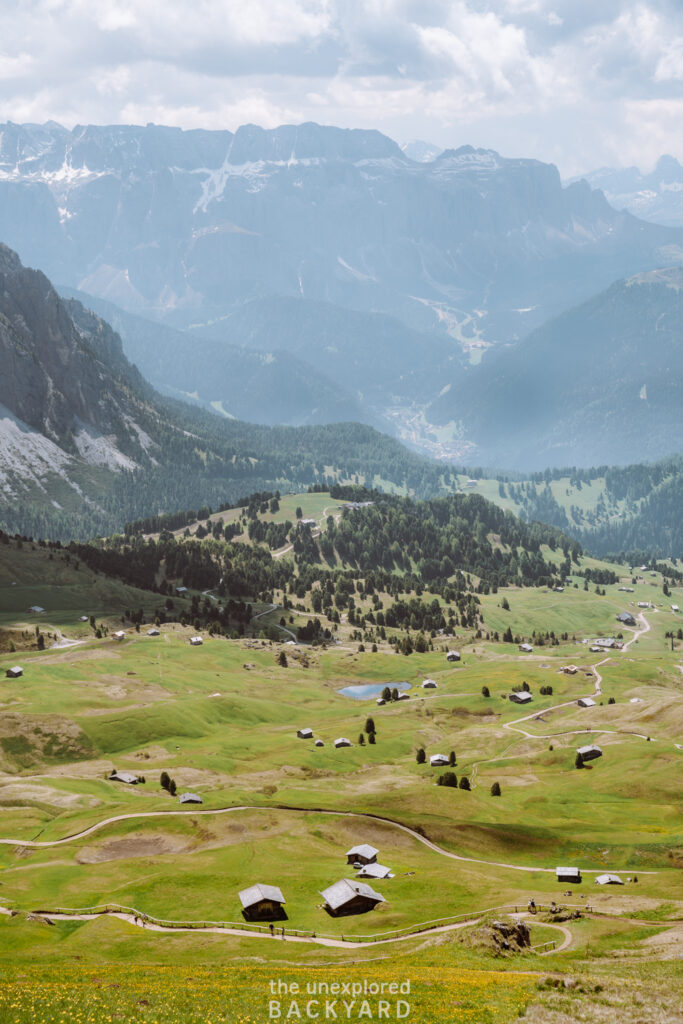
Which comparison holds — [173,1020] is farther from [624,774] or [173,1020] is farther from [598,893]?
[624,774]

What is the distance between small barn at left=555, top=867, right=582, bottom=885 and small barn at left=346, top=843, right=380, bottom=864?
22.8m

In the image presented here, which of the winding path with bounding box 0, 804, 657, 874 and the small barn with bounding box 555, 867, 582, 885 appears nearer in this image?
the small barn with bounding box 555, 867, 582, 885

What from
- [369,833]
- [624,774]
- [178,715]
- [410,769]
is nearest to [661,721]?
[624,774]

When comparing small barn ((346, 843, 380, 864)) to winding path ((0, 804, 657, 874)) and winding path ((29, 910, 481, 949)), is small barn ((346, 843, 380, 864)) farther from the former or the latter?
winding path ((29, 910, 481, 949))

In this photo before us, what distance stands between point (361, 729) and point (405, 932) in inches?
4393

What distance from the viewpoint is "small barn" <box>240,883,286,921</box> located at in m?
92.6

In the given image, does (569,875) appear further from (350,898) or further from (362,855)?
(350,898)

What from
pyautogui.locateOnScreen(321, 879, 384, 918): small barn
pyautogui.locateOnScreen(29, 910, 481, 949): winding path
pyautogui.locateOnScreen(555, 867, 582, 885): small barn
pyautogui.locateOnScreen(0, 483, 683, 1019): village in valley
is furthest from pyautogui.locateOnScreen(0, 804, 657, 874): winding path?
pyautogui.locateOnScreen(29, 910, 481, 949): winding path

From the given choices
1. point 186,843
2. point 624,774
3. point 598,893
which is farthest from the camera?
point 624,774

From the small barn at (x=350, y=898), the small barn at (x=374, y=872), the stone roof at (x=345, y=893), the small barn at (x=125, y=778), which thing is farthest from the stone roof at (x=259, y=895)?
the small barn at (x=125, y=778)

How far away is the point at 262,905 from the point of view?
9312 cm

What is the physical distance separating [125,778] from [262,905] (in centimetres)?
6820

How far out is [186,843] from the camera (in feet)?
390

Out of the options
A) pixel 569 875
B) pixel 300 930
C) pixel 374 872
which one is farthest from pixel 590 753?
pixel 300 930
